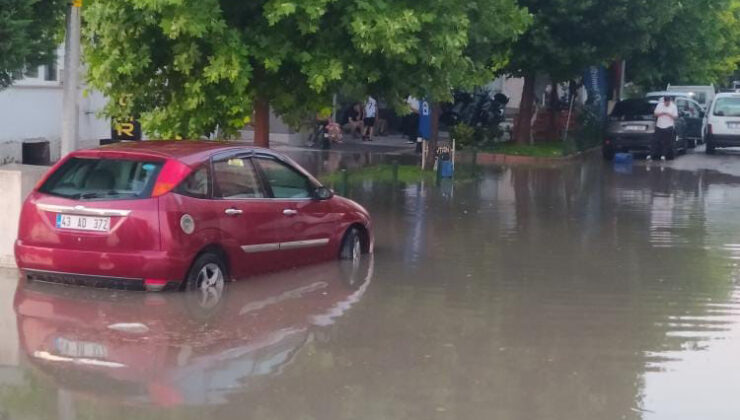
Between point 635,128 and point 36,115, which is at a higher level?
point 36,115

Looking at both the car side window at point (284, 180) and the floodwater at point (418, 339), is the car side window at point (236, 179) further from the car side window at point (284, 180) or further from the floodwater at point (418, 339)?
the floodwater at point (418, 339)

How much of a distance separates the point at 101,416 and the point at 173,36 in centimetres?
673

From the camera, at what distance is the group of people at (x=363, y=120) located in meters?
35.5

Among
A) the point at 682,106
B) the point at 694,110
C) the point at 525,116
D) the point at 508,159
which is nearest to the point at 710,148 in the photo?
the point at 682,106

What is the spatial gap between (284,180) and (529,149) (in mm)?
18642

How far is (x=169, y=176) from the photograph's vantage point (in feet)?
32.6

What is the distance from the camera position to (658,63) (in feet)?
120

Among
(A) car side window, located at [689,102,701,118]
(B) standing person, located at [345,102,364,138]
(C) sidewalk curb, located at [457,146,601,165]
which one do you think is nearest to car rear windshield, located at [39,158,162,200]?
(C) sidewalk curb, located at [457,146,601,165]

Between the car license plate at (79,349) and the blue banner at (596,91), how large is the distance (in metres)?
28.9

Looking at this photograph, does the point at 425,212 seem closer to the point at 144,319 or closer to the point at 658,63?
the point at 144,319

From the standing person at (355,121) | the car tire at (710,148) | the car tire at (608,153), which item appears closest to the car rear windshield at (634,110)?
the car tire at (608,153)

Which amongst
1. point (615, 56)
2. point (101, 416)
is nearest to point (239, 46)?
point (101, 416)

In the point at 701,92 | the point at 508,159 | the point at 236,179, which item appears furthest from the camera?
the point at 701,92

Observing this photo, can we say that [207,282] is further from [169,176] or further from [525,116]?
[525,116]
